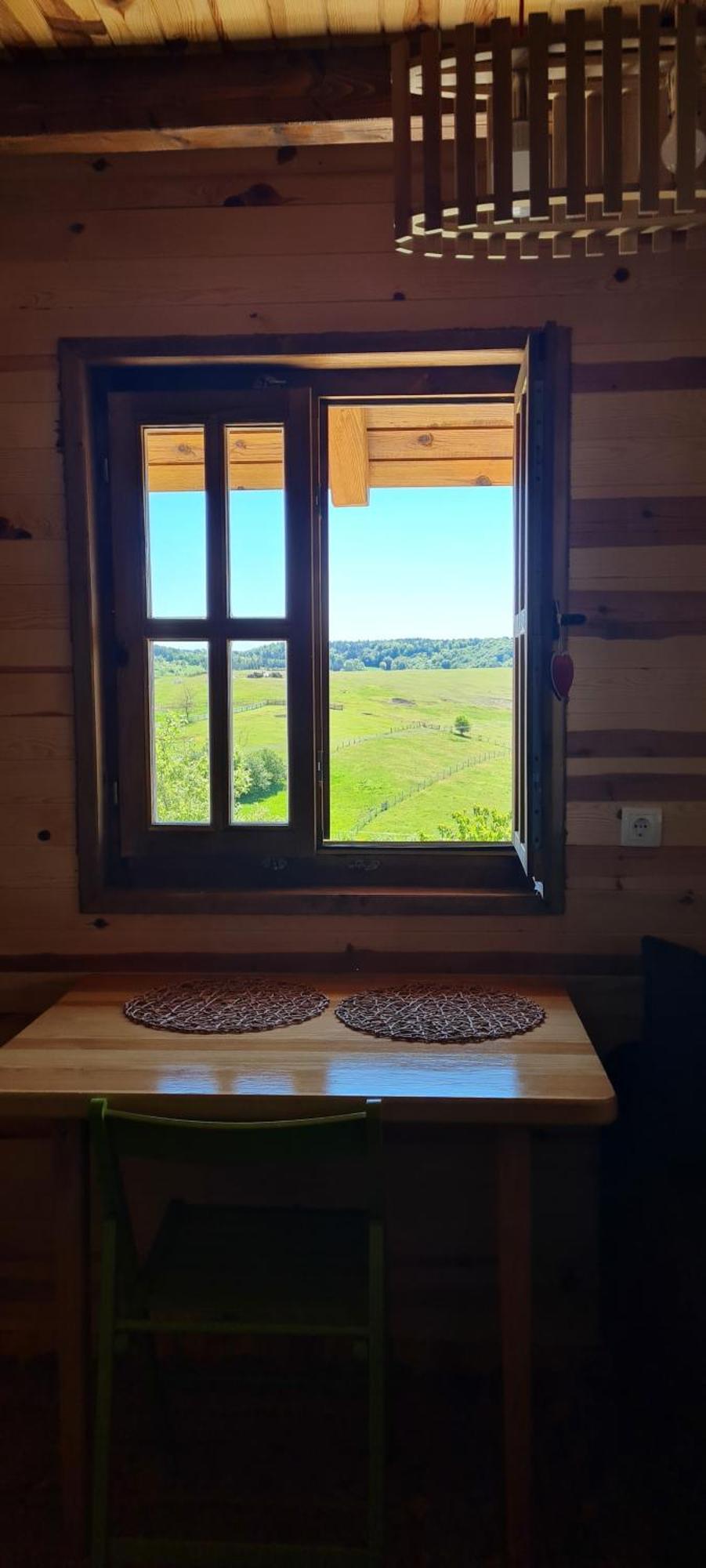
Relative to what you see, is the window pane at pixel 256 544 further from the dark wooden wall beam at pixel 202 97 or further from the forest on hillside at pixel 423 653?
the forest on hillside at pixel 423 653

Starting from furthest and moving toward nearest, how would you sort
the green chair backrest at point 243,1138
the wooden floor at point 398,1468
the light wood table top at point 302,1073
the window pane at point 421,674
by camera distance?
1. the window pane at point 421,674
2. the wooden floor at point 398,1468
3. the light wood table top at point 302,1073
4. the green chair backrest at point 243,1138

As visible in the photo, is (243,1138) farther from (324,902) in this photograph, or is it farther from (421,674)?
(421,674)

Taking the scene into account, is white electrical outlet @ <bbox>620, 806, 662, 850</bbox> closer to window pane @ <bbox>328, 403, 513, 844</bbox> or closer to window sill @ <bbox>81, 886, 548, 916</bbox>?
window sill @ <bbox>81, 886, 548, 916</bbox>

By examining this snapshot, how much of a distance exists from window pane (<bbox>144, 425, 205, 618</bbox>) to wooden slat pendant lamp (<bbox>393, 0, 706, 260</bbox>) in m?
1.08

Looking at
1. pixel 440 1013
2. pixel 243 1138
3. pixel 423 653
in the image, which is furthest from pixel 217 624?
pixel 423 653

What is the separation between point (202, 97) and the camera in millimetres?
2066

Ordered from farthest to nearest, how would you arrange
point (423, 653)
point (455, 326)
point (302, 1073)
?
point (423, 653)
point (455, 326)
point (302, 1073)

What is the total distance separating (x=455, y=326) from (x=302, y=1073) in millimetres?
1564

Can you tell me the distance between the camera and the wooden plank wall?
87.2 inches

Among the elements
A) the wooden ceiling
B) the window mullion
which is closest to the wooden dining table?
the window mullion

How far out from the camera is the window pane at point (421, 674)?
5.54 meters

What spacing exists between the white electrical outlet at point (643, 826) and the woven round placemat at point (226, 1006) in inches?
29.7

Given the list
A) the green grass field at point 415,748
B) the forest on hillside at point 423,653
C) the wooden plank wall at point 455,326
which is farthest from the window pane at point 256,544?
the green grass field at point 415,748

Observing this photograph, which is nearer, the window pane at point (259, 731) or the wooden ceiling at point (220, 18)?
the wooden ceiling at point (220, 18)
